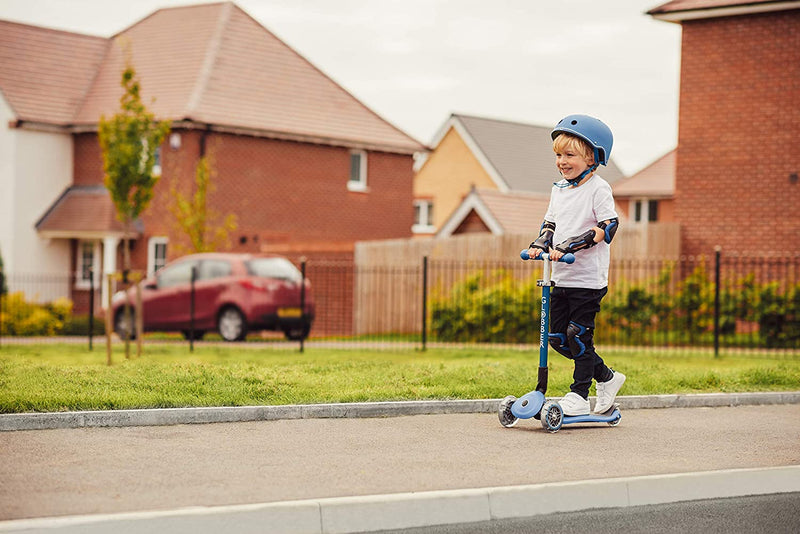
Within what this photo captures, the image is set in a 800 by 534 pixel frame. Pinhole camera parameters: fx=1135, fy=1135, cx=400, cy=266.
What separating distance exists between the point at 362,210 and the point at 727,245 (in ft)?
47.9

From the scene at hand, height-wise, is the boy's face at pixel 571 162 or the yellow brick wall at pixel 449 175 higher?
the yellow brick wall at pixel 449 175

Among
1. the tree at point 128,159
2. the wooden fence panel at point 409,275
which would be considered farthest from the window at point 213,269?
the tree at point 128,159

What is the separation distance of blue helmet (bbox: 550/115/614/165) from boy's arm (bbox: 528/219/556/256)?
56cm

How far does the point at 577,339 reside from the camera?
8.12m

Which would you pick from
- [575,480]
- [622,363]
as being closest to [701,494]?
[575,480]

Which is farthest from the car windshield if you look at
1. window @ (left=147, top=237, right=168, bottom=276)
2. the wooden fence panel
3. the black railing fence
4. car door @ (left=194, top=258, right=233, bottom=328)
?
window @ (left=147, top=237, right=168, bottom=276)

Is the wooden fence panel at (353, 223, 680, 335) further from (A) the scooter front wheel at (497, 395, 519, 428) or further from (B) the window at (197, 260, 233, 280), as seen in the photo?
(A) the scooter front wheel at (497, 395, 519, 428)

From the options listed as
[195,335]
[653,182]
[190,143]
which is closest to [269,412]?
[195,335]

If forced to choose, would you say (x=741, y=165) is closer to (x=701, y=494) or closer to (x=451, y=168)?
(x=701, y=494)

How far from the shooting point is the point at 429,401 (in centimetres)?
938

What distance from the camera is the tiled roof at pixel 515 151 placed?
46.4 meters

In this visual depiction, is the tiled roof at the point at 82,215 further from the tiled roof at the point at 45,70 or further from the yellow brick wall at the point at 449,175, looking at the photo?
the yellow brick wall at the point at 449,175

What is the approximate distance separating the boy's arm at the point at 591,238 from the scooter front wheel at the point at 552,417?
3.79 ft

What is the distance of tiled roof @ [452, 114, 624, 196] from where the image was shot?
152ft
